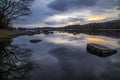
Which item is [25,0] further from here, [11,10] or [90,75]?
[90,75]

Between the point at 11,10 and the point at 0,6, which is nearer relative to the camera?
the point at 0,6

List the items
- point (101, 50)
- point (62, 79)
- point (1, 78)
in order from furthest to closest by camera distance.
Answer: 1. point (101, 50)
2. point (62, 79)
3. point (1, 78)

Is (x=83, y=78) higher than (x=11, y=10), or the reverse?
(x=11, y=10)

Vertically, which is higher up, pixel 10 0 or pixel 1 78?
pixel 10 0

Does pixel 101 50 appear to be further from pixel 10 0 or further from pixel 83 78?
pixel 10 0

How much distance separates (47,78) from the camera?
14305 millimetres

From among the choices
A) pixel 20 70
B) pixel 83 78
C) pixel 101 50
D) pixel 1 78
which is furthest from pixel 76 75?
pixel 101 50

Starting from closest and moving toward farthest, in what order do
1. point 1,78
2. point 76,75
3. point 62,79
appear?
point 1,78 → point 62,79 → point 76,75

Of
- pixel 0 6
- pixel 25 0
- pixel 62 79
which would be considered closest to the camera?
pixel 62 79

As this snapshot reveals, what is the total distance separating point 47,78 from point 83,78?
10.2 feet

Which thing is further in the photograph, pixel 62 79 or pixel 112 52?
pixel 112 52

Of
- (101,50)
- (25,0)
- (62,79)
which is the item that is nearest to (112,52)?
(101,50)

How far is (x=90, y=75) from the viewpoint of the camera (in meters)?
15.6

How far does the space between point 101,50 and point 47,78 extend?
54.6ft
